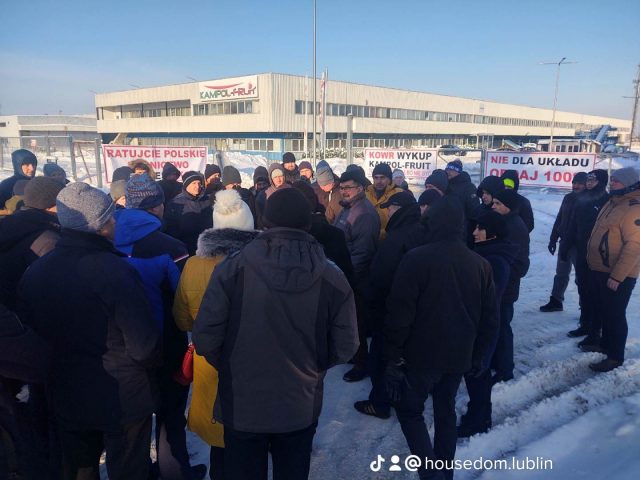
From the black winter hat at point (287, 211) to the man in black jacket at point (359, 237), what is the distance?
210 centimetres

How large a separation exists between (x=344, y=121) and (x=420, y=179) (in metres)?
31.0

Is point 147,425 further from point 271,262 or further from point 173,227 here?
point 173,227

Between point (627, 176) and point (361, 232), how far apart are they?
2.80 metres

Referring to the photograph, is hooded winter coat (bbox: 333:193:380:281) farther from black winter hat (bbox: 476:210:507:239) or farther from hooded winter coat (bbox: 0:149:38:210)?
hooded winter coat (bbox: 0:149:38:210)

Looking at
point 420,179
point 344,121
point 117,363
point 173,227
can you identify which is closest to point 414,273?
point 117,363

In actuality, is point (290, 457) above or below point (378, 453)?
above

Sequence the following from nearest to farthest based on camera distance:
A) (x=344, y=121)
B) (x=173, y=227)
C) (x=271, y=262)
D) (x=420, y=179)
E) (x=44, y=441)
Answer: (x=271, y=262) → (x=44, y=441) → (x=173, y=227) → (x=420, y=179) → (x=344, y=121)

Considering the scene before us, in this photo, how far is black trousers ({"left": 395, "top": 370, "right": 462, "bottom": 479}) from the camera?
2.73 meters

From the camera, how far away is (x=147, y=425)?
224 centimetres

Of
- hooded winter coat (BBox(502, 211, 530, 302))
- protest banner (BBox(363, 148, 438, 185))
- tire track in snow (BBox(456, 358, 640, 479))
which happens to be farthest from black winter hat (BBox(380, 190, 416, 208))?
protest banner (BBox(363, 148, 438, 185))

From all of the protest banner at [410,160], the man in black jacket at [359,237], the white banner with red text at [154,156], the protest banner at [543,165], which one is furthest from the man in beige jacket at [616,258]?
the protest banner at [410,160]

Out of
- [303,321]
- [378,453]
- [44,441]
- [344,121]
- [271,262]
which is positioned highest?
[344,121]

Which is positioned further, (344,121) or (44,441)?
(344,121)

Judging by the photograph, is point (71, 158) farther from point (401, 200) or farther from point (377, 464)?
point (377, 464)
